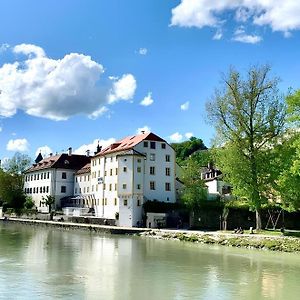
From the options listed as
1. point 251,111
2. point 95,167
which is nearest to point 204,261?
point 251,111

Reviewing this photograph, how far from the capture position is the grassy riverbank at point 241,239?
4084 centimetres

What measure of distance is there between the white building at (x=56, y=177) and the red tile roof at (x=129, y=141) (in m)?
19.2

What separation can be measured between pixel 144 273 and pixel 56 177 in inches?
2865

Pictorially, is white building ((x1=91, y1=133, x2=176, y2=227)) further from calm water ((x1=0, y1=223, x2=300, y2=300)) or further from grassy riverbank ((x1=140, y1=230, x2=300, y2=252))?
calm water ((x1=0, y1=223, x2=300, y2=300))

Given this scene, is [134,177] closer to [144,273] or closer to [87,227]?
[87,227]

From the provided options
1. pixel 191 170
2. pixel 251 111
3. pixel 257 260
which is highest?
pixel 251 111

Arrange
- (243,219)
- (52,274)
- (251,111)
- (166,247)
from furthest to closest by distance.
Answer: (243,219), (251,111), (166,247), (52,274)

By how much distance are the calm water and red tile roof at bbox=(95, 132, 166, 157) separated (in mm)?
33165

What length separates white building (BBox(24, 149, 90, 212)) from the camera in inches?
3812

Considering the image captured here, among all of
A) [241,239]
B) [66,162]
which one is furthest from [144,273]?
[66,162]

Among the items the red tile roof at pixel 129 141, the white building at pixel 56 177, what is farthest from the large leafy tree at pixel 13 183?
the red tile roof at pixel 129 141

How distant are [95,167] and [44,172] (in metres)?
21.1

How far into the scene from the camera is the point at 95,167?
84.1 m

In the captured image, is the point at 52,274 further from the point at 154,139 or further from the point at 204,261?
the point at 154,139
